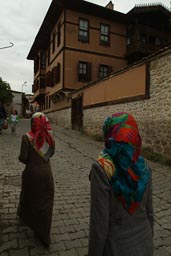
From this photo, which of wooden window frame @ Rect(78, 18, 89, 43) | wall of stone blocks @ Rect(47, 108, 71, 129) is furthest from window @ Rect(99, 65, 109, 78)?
wall of stone blocks @ Rect(47, 108, 71, 129)

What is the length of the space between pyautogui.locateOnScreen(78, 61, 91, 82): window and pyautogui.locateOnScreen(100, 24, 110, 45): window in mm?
2697

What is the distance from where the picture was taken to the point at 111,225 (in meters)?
1.76

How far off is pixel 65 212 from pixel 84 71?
17.8 meters

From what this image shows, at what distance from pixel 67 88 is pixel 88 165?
12.7m

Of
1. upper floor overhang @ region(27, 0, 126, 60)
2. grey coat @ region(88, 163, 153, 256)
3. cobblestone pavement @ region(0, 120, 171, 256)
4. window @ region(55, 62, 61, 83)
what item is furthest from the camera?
window @ region(55, 62, 61, 83)

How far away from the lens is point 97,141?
45.9 ft

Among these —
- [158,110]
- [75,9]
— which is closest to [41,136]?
[158,110]

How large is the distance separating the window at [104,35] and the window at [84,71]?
270cm

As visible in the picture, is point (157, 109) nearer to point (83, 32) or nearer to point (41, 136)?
point (41, 136)

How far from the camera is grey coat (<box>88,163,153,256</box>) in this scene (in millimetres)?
1708

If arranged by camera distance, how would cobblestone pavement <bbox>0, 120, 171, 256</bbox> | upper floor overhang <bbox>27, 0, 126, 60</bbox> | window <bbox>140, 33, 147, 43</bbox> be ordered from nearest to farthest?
cobblestone pavement <bbox>0, 120, 171, 256</bbox>, upper floor overhang <bbox>27, 0, 126, 60</bbox>, window <bbox>140, 33, 147, 43</bbox>

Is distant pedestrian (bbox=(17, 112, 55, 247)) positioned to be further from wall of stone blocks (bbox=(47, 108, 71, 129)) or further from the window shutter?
the window shutter

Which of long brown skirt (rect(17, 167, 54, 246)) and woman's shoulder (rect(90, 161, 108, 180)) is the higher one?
woman's shoulder (rect(90, 161, 108, 180))

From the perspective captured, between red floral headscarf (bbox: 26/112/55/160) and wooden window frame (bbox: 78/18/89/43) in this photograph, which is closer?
red floral headscarf (bbox: 26/112/55/160)
